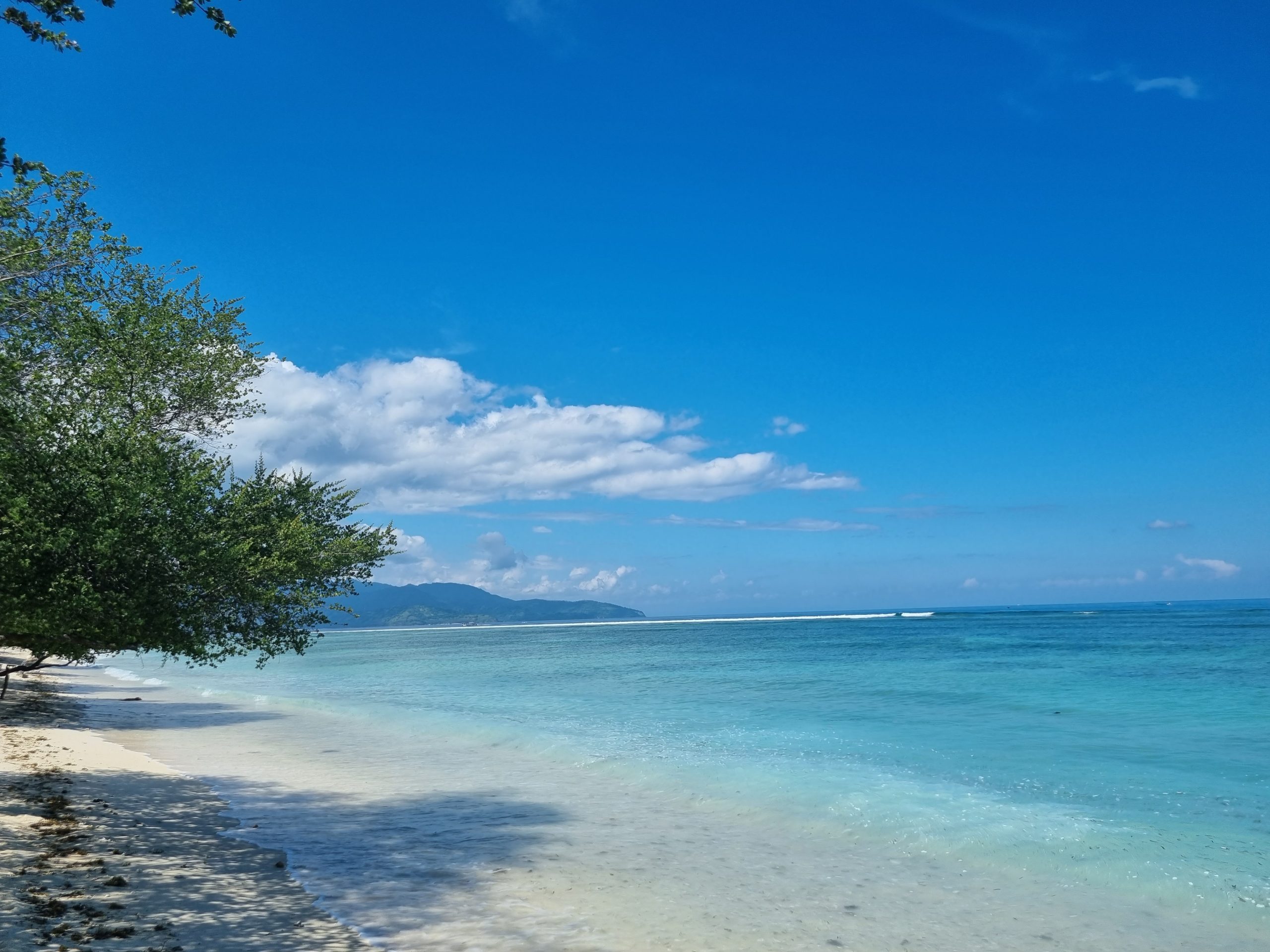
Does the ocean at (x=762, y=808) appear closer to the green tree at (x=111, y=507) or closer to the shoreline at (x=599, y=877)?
the shoreline at (x=599, y=877)

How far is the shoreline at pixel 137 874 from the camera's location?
28.2ft

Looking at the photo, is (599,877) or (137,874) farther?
(599,877)

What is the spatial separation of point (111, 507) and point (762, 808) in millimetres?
12643

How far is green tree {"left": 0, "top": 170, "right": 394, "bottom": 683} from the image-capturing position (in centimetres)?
1020

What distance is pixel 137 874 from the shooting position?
10641mm

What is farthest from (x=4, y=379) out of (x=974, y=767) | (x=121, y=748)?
(x=974, y=767)

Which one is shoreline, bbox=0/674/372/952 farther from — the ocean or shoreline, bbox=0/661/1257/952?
the ocean

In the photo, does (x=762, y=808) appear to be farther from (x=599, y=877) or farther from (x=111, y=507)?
(x=111, y=507)

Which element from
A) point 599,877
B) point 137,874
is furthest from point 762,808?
point 137,874

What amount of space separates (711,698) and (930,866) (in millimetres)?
26053

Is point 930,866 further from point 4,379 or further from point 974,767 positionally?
point 4,379

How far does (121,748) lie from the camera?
2225cm

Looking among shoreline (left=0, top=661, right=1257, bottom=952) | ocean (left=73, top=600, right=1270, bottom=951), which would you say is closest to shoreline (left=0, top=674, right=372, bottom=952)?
shoreline (left=0, top=661, right=1257, bottom=952)

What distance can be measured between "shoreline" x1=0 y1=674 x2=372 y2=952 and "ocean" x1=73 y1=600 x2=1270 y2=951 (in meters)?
0.71
